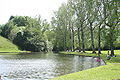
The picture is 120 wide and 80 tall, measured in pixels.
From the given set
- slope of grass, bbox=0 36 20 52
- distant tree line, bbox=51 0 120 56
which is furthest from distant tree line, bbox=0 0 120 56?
slope of grass, bbox=0 36 20 52

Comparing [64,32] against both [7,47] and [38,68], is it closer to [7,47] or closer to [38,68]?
[7,47]

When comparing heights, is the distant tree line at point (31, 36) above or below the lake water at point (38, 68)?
above

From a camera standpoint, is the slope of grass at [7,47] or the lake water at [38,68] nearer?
the lake water at [38,68]

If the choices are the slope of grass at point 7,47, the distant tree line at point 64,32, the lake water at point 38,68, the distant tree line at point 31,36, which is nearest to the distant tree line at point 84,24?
the distant tree line at point 64,32

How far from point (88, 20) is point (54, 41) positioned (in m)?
44.8

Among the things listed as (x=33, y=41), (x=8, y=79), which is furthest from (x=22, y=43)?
(x=8, y=79)

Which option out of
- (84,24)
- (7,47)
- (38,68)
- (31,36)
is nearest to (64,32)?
(84,24)

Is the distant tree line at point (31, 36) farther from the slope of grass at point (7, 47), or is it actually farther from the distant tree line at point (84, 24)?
the distant tree line at point (84, 24)

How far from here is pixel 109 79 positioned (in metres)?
20.1

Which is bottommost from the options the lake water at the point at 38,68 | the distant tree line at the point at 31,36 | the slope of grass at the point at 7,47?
the lake water at the point at 38,68

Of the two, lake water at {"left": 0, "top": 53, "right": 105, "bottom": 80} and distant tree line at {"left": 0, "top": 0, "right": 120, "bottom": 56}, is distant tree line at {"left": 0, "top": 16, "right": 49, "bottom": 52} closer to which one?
distant tree line at {"left": 0, "top": 0, "right": 120, "bottom": 56}

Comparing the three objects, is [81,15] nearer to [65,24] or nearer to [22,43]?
[65,24]

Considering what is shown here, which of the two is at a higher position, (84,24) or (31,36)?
(84,24)

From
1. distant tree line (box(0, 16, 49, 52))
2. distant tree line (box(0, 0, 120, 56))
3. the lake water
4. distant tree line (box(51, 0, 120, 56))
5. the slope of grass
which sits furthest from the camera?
distant tree line (box(0, 16, 49, 52))
